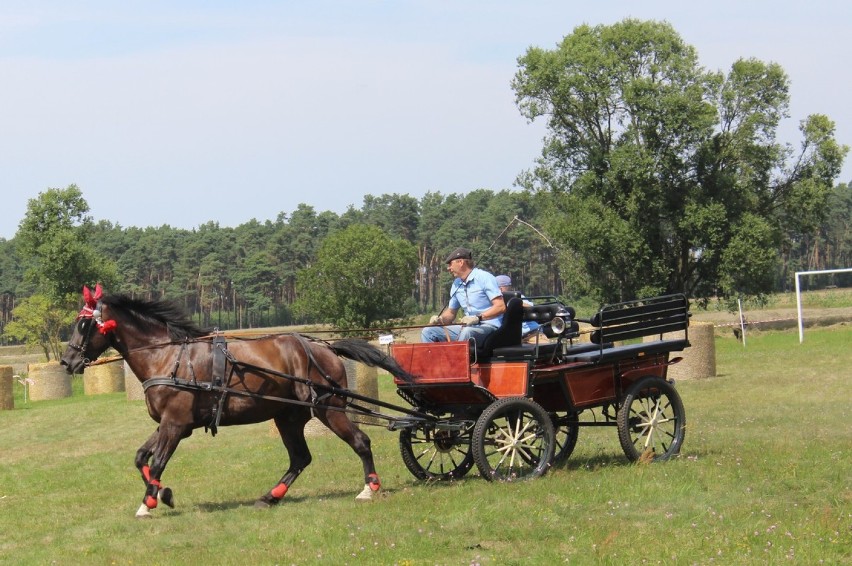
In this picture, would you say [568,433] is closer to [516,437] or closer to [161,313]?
[516,437]

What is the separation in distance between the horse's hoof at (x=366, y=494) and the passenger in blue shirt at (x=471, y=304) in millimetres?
1683

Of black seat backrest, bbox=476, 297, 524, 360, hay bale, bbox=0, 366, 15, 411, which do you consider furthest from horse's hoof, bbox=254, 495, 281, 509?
hay bale, bbox=0, 366, 15, 411

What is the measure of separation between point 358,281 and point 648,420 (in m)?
76.2

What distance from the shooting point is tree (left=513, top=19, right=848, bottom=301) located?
4919 centimetres

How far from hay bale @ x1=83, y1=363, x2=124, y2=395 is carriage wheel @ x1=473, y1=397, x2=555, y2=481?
24396 mm

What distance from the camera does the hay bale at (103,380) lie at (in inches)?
1336

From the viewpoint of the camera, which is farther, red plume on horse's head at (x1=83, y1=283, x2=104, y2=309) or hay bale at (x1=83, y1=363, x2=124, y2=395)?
hay bale at (x1=83, y1=363, x2=124, y2=395)

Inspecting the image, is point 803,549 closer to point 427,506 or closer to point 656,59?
point 427,506

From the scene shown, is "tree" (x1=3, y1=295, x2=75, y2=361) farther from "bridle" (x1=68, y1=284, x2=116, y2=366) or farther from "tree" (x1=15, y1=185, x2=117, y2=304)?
"bridle" (x1=68, y1=284, x2=116, y2=366)

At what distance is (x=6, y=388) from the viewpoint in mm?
28422

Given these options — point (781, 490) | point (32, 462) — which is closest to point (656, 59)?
point (32, 462)

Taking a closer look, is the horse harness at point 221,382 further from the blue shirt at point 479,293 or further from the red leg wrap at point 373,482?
the blue shirt at point 479,293

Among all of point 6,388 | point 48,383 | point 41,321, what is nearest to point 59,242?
point 41,321

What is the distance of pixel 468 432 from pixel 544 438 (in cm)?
82
